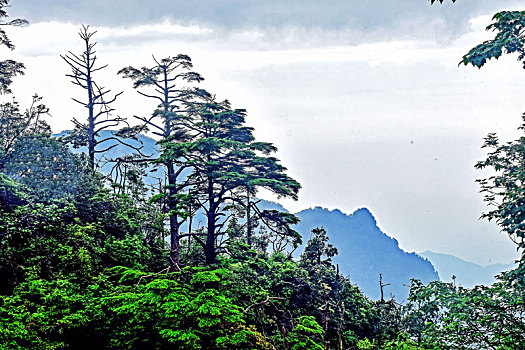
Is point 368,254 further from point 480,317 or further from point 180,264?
point 480,317

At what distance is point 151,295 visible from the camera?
24.7 ft

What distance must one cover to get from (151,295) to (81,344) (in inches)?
77.7

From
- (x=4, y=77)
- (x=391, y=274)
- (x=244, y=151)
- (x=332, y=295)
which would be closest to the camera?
(x=244, y=151)

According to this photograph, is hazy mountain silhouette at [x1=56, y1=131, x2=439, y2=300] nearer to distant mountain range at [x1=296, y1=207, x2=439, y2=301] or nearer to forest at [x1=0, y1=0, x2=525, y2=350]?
distant mountain range at [x1=296, y1=207, x2=439, y2=301]

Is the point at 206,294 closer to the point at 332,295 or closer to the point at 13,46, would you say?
the point at 332,295

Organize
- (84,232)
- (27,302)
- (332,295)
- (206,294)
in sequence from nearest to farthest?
1. (27,302)
2. (206,294)
3. (84,232)
4. (332,295)

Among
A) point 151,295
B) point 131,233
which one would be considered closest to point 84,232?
point 131,233

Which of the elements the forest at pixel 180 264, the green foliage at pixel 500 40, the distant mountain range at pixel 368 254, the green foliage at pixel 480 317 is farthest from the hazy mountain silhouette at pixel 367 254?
the green foliage at pixel 500 40

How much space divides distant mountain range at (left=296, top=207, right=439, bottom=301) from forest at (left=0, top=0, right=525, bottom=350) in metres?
142

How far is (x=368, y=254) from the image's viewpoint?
171000 millimetres

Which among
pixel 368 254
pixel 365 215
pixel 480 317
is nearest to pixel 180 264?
pixel 480 317

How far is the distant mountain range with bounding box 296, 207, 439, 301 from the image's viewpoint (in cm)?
16062

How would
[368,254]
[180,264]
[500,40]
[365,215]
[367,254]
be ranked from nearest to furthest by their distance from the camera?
[500,40]
[180,264]
[368,254]
[367,254]
[365,215]

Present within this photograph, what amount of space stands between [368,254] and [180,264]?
17054cm
